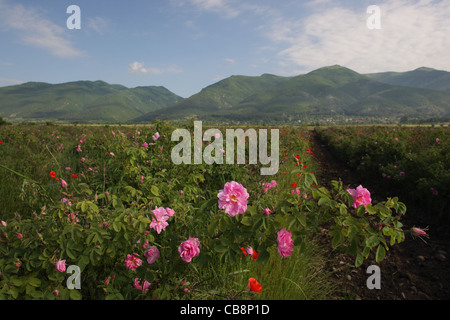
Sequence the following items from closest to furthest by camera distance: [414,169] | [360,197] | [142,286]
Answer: [360,197] → [142,286] → [414,169]

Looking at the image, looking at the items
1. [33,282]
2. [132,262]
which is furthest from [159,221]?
[33,282]

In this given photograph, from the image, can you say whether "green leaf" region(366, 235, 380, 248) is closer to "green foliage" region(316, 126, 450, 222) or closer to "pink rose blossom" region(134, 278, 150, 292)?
"pink rose blossom" region(134, 278, 150, 292)

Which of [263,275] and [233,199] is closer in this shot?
[233,199]

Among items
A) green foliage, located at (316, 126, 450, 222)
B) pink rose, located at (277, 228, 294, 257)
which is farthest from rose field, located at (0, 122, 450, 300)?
green foliage, located at (316, 126, 450, 222)

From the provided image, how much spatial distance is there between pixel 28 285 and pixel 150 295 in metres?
0.75

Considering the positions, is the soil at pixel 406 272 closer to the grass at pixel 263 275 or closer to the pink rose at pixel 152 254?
the grass at pixel 263 275

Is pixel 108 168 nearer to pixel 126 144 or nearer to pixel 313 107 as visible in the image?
pixel 126 144

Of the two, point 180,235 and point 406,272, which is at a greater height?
point 180,235

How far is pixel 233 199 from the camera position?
143cm

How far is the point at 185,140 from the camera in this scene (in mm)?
Result: 3963

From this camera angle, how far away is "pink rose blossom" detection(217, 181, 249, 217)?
142 cm

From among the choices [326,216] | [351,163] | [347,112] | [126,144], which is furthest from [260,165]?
[347,112]

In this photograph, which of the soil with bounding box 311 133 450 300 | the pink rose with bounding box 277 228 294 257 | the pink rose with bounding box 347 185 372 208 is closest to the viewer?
the pink rose with bounding box 277 228 294 257

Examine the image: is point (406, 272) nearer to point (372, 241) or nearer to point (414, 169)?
point (372, 241)
